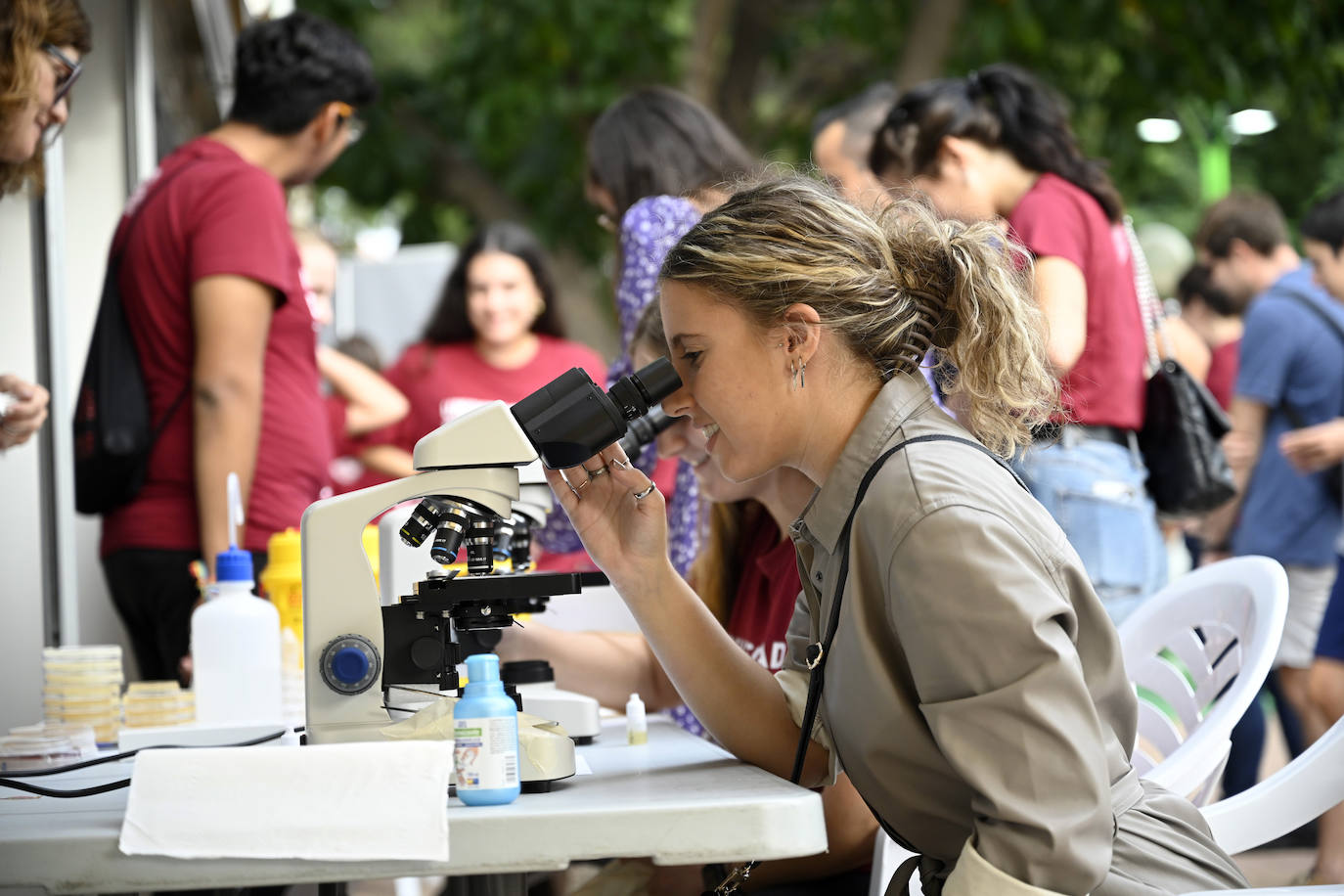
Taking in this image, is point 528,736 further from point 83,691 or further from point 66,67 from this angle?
point 66,67

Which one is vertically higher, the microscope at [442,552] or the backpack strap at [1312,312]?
the backpack strap at [1312,312]

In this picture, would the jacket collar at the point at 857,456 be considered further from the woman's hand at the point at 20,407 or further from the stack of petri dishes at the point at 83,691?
the woman's hand at the point at 20,407

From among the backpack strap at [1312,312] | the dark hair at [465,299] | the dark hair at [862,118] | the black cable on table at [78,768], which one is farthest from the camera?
the dark hair at [465,299]

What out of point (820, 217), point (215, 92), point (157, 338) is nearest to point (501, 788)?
point (820, 217)

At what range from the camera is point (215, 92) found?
23.2ft

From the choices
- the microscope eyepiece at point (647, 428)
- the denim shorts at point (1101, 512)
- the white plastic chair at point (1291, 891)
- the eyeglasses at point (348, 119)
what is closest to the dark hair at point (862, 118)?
the denim shorts at point (1101, 512)

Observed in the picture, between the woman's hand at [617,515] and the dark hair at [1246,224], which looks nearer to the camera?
the woman's hand at [617,515]

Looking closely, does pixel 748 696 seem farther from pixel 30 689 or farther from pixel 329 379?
pixel 329 379

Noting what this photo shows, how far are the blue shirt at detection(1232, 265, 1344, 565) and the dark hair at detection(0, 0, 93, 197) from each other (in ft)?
11.2

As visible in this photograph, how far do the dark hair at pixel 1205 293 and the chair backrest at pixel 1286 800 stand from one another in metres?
3.74

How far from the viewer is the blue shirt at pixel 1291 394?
420cm

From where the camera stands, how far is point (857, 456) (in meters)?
1.57

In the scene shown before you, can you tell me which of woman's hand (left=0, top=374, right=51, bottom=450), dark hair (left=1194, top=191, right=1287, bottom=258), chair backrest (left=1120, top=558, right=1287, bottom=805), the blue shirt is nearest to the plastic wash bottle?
woman's hand (left=0, top=374, right=51, bottom=450)

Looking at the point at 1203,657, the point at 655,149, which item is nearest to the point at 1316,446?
the point at 1203,657
